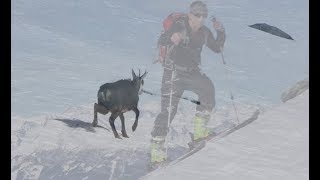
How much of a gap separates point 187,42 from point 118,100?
494 millimetres

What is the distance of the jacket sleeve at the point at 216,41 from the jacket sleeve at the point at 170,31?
0.51 ft

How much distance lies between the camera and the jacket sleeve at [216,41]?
3.37 m

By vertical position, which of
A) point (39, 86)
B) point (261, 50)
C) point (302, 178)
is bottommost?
point (302, 178)

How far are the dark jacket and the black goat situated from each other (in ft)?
0.90

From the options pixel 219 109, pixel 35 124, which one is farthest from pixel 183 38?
pixel 35 124

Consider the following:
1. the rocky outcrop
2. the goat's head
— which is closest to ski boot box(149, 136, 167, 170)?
the goat's head

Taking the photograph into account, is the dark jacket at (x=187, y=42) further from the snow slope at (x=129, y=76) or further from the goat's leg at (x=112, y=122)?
the goat's leg at (x=112, y=122)

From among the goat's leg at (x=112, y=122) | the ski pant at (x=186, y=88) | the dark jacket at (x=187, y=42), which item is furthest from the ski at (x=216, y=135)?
the dark jacket at (x=187, y=42)

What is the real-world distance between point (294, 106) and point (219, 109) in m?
0.41

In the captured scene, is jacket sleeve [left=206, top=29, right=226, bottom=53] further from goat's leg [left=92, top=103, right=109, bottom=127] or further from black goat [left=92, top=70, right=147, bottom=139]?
goat's leg [left=92, top=103, right=109, bottom=127]

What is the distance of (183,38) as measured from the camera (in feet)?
10.9

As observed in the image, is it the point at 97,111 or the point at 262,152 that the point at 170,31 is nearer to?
the point at 97,111

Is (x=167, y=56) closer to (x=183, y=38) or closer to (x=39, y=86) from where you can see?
(x=183, y=38)

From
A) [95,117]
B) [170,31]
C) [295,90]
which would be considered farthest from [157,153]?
[295,90]
